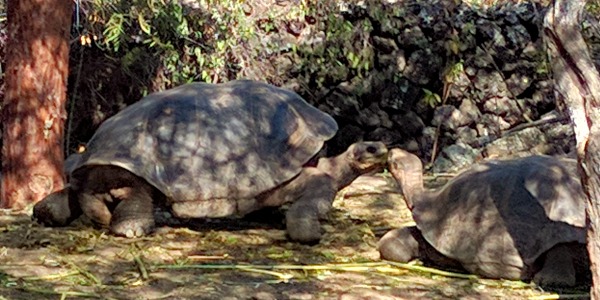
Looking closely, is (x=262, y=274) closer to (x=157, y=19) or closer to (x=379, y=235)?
(x=379, y=235)

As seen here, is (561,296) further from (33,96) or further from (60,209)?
(33,96)

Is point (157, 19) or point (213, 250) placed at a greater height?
point (157, 19)

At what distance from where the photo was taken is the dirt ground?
4141 millimetres

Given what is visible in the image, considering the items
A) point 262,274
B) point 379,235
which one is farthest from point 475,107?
point 262,274

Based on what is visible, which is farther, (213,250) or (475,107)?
(475,107)

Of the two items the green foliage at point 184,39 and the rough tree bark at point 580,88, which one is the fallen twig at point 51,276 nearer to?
the rough tree bark at point 580,88

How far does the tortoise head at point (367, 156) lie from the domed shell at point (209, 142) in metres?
0.21

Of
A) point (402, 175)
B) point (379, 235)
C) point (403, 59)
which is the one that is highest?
point (403, 59)

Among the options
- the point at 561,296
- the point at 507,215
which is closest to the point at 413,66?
the point at 507,215

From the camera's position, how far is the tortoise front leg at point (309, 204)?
5.32m

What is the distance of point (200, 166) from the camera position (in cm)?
532

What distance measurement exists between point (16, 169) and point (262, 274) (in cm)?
271

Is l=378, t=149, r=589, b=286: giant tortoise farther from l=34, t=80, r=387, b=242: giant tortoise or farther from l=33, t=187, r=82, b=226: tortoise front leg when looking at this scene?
l=33, t=187, r=82, b=226: tortoise front leg

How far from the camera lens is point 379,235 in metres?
5.71
